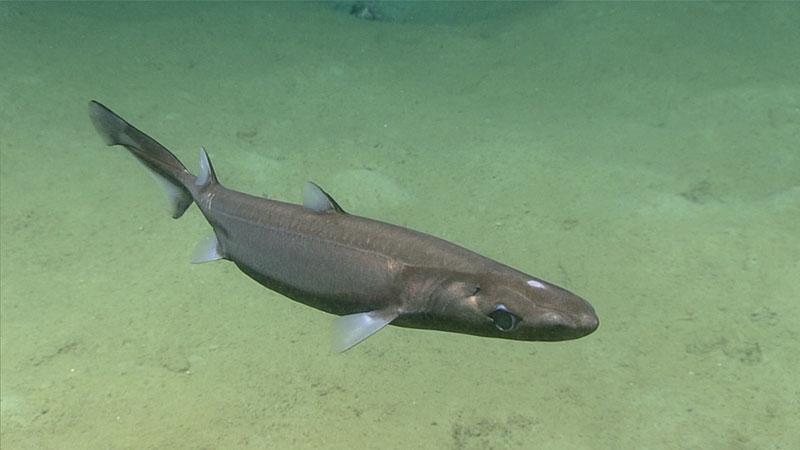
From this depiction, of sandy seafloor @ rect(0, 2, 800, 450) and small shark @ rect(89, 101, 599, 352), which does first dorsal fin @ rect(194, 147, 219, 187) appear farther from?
sandy seafloor @ rect(0, 2, 800, 450)

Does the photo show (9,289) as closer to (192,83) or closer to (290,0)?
(192,83)

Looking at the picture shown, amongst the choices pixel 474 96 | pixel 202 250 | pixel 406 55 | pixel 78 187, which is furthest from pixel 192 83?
pixel 202 250

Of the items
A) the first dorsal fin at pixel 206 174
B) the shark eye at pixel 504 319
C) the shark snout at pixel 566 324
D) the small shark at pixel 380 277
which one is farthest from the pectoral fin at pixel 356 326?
the first dorsal fin at pixel 206 174

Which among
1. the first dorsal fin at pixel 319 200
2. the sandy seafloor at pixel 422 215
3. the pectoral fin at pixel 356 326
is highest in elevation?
the first dorsal fin at pixel 319 200

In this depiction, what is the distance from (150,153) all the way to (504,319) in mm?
1430

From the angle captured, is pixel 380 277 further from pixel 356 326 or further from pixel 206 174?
pixel 206 174

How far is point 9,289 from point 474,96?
155 inches

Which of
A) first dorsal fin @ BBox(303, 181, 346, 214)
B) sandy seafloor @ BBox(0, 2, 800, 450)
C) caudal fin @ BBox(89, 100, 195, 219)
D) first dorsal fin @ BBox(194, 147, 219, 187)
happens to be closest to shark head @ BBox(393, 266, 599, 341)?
first dorsal fin @ BBox(303, 181, 346, 214)

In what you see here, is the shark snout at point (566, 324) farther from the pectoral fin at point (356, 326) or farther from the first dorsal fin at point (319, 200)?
the first dorsal fin at point (319, 200)

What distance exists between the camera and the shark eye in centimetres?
147

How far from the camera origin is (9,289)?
10.6ft

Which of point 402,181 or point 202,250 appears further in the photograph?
point 402,181

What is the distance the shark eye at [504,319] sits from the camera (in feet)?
4.81

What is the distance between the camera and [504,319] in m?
1.48
